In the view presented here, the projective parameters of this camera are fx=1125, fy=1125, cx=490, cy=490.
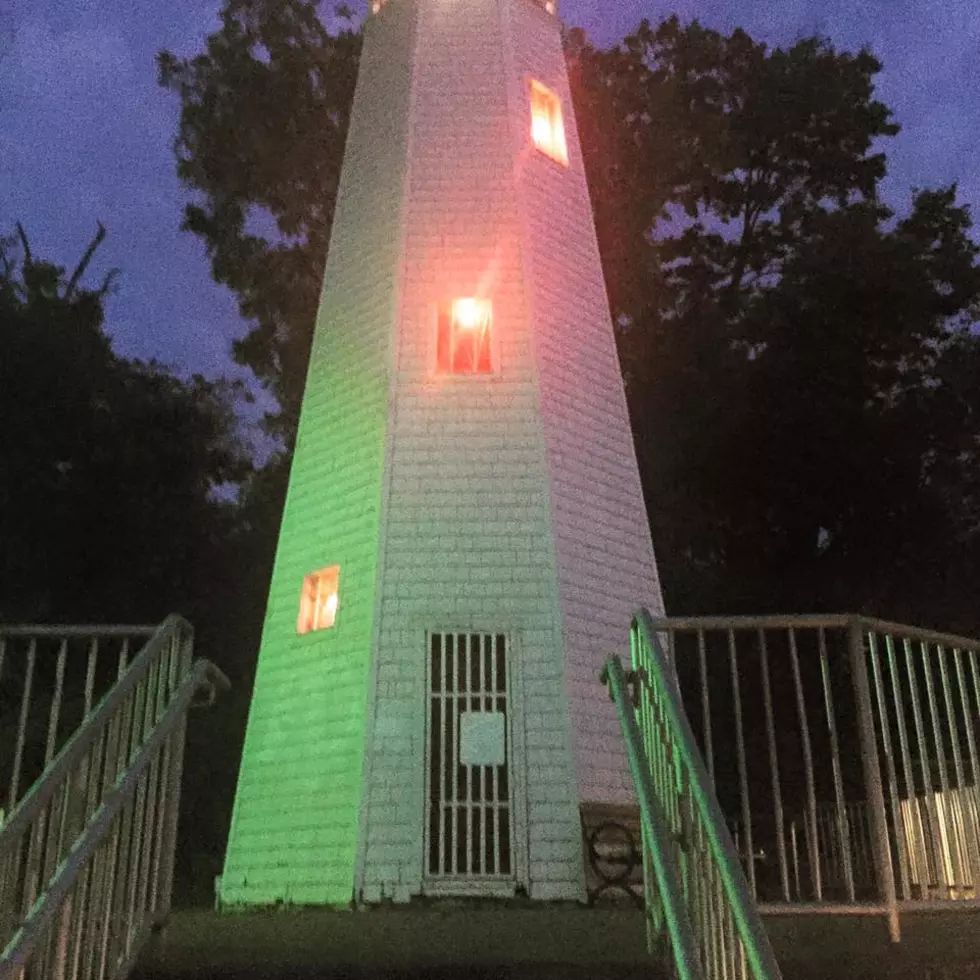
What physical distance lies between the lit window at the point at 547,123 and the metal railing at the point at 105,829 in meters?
7.77

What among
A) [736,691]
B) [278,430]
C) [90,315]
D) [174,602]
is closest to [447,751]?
[736,691]

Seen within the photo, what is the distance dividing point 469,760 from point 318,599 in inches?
78.0

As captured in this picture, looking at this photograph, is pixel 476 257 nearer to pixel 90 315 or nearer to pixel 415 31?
pixel 415 31

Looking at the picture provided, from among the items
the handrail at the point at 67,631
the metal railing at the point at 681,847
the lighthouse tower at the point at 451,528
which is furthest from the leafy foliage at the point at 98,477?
the metal railing at the point at 681,847

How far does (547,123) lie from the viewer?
1116 centimetres

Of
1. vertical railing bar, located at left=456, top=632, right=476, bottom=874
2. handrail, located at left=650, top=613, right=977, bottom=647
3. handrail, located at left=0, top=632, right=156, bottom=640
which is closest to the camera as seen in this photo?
handrail, located at left=0, top=632, right=156, bottom=640

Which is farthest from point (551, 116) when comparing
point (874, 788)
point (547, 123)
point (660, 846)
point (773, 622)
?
point (660, 846)

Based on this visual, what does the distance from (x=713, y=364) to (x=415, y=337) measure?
8891mm

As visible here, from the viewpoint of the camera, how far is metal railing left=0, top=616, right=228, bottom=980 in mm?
3047

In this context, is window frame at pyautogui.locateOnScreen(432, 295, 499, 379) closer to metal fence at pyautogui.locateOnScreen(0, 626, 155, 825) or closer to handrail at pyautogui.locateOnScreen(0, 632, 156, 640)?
metal fence at pyautogui.locateOnScreen(0, 626, 155, 825)

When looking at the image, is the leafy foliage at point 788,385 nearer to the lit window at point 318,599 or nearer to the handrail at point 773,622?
the lit window at point 318,599

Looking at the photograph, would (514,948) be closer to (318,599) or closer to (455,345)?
(318,599)

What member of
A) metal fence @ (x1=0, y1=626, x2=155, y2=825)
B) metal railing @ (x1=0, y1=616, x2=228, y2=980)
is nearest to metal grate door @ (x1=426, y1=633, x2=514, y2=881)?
metal fence @ (x1=0, y1=626, x2=155, y2=825)

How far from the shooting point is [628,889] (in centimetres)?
706
